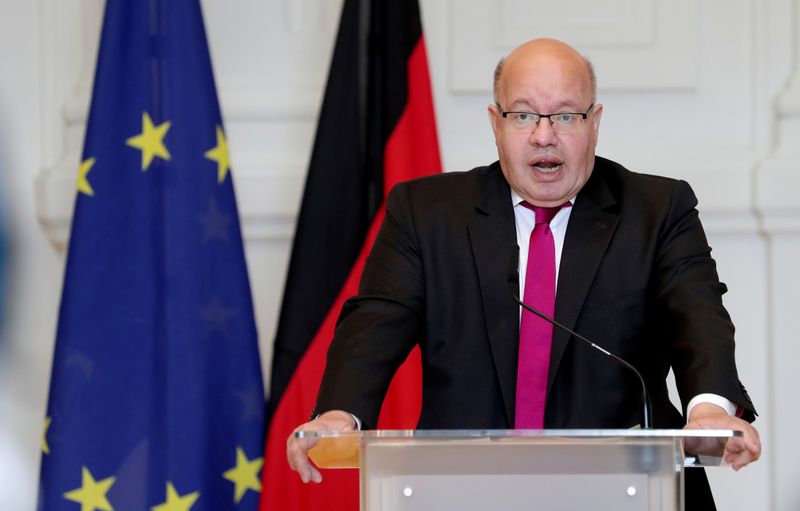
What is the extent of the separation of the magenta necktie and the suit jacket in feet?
0.07

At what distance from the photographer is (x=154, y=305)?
3.71 metres

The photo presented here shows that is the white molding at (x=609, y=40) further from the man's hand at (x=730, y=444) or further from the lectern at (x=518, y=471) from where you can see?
the lectern at (x=518, y=471)

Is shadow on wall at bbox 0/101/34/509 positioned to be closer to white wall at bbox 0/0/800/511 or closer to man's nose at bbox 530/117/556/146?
white wall at bbox 0/0/800/511

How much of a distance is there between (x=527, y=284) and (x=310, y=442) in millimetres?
771

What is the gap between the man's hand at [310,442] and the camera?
2.02m

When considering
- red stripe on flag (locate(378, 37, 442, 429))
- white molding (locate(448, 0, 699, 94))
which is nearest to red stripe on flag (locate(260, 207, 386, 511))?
red stripe on flag (locate(378, 37, 442, 429))

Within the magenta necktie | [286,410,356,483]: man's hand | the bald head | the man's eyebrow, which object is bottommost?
[286,410,356,483]: man's hand

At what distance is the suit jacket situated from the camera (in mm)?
2488

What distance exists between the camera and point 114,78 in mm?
→ 3746

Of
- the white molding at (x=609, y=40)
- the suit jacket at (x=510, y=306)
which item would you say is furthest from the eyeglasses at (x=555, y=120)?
the white molding at (x=609, y=40)

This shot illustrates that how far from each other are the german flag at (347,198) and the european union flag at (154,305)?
0.35 ft

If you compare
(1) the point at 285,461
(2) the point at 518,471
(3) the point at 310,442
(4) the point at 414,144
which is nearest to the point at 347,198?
(4) the point at 414,144

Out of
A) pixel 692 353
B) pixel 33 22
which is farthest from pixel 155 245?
pixel 692 353

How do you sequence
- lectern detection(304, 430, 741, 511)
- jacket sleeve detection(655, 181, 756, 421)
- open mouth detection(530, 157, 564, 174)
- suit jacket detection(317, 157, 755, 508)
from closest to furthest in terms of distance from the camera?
lectern detection(304, 430, 741, 511)
jacket sleeve detection(655, 181, 756, 421)
suit jacket detection(317, 157, 755, 508)
open mouth detection(530, 157, 564, 174)
